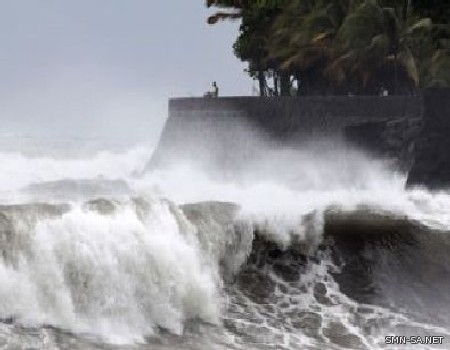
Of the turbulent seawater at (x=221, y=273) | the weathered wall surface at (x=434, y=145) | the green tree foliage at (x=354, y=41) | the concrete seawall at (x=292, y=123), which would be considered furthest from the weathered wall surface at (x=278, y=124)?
the turbulent seawater at (x=221, y=273)

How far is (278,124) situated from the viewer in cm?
2075

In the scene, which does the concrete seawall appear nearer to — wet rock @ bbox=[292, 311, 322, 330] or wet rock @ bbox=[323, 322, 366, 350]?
wet rock @ bbox=[292, 311, 322, 330]

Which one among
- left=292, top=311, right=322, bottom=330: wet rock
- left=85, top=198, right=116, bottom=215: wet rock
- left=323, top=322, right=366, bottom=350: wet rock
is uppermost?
left=85, top=198, right=116, bottom=215: wet rock

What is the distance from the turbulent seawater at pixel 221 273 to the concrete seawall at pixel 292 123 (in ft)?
10.5

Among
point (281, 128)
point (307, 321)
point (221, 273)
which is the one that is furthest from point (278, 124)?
point (307, 321)

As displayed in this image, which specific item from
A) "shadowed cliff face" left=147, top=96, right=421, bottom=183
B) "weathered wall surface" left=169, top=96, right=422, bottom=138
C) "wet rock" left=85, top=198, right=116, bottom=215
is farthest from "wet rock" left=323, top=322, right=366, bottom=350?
"weathered wall surface" left=169, top=96, right=422, bottom=138

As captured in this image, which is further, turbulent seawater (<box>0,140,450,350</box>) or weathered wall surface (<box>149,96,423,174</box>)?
weathered wall surface (<box>149,96,423,174</box>)

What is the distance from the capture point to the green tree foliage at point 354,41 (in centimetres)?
2058

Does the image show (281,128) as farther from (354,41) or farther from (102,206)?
(102,206)

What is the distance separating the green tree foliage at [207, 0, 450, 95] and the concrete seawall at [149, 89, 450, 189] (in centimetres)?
193

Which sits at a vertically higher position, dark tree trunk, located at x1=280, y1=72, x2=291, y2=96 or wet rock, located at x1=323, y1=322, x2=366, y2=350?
dark tree trunk, located at x1=280, y1=72, x2=291, y2=96

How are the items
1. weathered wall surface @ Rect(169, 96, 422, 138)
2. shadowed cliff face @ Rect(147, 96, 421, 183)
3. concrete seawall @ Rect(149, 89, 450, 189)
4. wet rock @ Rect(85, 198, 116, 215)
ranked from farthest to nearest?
weathered wall surface @ Rect(169, 96, 422, 138) → shadowed cliff face @ Rect(147, 96, 421, 183) → concrete seawall @ Rect(149, 89, 450, 189) → wet rock @ Rect(85, 198, 116, 215)

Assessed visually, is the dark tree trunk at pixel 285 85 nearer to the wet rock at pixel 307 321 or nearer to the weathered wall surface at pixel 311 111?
the weathered wall surface at pixel 311 111

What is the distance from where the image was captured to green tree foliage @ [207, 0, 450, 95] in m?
20.6
